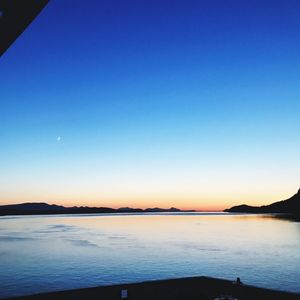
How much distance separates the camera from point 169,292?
1446 cm

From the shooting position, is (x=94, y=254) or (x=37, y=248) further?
(x=37, y=248)

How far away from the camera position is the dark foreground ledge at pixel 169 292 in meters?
13.2

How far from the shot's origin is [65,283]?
44406 millimetres

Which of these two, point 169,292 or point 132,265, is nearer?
point 169,292

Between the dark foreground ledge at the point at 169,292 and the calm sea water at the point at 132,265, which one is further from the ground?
the dark foreground ledge at the point at 169,292

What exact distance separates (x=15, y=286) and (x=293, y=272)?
130 feet

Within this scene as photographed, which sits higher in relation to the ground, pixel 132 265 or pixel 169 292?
pixel 169 292

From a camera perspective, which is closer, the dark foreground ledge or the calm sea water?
the dark foreground ledge

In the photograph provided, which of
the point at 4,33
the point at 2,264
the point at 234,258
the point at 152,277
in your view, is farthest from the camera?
the point at 234,258

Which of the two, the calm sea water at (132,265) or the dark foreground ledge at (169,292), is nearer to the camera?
the dark foreground ledge at (169,292)

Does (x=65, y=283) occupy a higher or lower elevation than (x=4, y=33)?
lower

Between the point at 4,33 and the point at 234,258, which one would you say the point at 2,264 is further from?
the point at 4,33

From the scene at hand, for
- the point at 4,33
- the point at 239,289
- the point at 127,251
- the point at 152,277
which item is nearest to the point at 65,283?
the point at 152,277

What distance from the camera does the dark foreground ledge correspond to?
1325 cm
